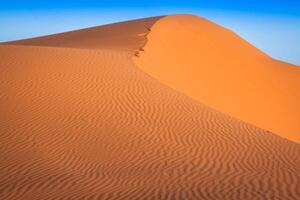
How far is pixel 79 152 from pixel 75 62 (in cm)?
784

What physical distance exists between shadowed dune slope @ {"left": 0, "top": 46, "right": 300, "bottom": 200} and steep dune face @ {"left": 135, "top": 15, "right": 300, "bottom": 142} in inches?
186

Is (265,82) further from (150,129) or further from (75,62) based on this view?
(150,129)

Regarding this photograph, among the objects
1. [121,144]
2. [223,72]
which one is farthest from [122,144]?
[223,72]

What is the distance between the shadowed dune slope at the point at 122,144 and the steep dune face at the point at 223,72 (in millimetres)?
4732

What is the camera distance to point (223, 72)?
1011 inches

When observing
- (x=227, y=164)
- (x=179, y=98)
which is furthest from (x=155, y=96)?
(x=227, y=164)

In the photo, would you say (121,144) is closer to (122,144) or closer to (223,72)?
(122,144)

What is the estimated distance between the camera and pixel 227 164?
7926 millimetres

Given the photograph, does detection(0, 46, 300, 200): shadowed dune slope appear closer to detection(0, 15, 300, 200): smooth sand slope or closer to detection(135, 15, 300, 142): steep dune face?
detection(0, 15, 300, 200): smooth sand slope

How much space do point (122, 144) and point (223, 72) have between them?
17.6 metres

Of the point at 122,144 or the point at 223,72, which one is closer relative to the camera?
the point at 122,144

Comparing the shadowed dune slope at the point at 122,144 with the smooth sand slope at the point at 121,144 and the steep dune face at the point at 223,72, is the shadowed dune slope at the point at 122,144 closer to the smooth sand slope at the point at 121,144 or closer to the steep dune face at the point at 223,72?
the smooth sand slope at the point at 121,144

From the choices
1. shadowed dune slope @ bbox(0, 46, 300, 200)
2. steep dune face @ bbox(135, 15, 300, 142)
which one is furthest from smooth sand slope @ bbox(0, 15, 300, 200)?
Result: steep dune face @ bbox(135, 15, 300, 142)

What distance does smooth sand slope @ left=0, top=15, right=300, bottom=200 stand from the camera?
22.0 feet
